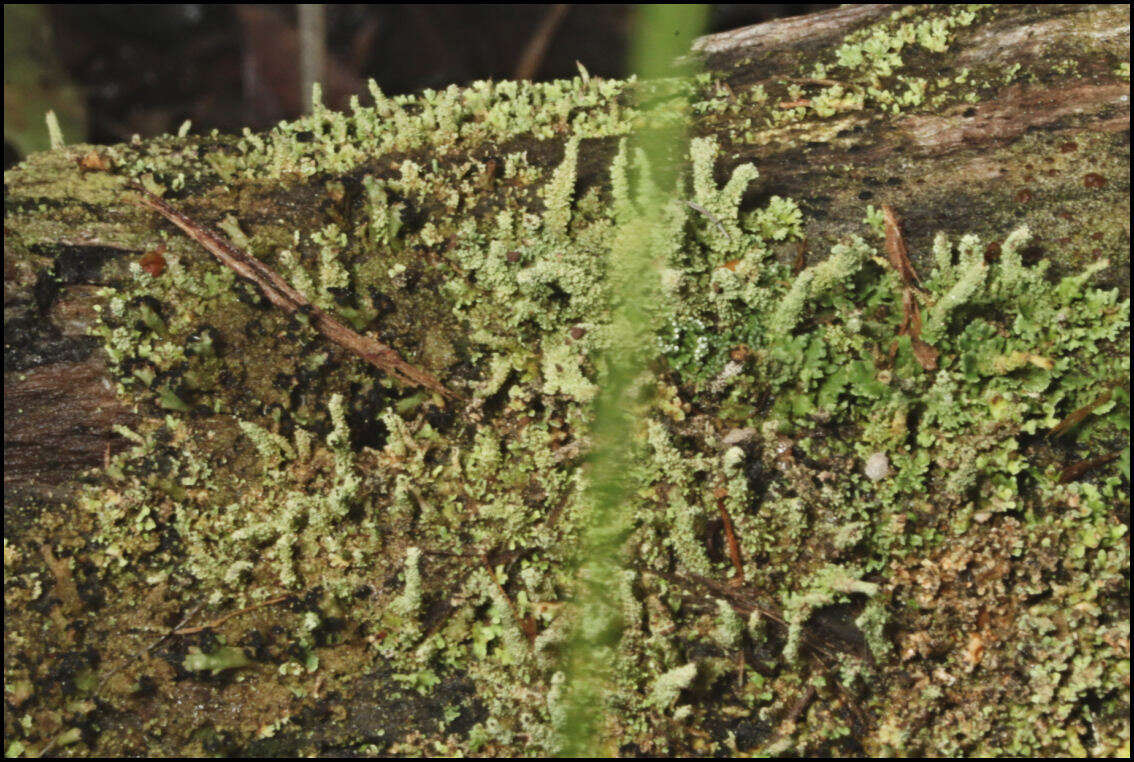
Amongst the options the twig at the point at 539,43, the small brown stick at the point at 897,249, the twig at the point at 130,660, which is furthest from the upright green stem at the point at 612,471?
the twig at the point at 539,43

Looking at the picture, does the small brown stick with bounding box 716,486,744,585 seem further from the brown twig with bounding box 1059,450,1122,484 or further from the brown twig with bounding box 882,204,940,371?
the brown twig with bounding box 1059,450,1122,484

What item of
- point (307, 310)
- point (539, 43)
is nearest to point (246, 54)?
point (539, 43)

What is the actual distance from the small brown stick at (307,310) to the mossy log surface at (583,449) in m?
0.04

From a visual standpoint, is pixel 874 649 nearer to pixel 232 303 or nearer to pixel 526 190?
pixel 526 190

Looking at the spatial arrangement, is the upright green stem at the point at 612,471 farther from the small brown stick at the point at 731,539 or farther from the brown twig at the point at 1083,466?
the brown twig at the point at 1083,466

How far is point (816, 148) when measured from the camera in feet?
10.7

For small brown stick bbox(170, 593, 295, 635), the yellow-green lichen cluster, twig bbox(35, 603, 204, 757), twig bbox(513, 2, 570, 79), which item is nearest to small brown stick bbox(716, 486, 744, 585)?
the yellow-green lichen cluster

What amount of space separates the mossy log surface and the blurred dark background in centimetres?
356

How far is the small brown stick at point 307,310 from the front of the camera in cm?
299

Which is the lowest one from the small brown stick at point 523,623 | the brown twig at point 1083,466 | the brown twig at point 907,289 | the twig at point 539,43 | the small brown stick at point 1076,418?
the small brown stick at point 523,623

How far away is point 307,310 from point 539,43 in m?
4.34

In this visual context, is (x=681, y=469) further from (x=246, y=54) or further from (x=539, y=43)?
(x=246, y=54)

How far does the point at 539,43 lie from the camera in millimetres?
6566

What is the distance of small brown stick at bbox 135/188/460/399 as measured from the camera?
299 cm
